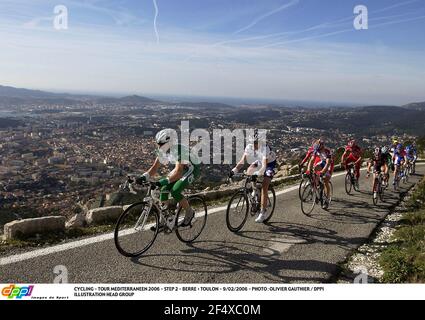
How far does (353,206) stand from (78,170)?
2369cm

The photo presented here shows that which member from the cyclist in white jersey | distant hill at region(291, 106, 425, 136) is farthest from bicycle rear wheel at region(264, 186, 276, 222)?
distant hill at region(291, 106, 425, 136)

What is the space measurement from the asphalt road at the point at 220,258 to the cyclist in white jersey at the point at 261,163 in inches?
25.3

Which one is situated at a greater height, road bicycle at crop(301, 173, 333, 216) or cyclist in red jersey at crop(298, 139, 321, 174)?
cyclist in red jersey at crop(298, 139, 321, 174)

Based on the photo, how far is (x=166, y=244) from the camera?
6.77 metres

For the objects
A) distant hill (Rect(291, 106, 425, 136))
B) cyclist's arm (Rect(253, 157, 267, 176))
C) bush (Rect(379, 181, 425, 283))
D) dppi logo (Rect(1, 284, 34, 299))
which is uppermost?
distant hill (Rect(291, 106, 425, 136))

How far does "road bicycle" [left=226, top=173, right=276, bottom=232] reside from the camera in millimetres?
7926

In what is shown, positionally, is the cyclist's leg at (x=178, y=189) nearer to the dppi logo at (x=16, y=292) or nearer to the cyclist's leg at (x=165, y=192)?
the cyclist's leg at (x=165, y=192)

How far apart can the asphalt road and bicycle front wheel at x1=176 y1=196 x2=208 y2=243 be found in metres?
0.17

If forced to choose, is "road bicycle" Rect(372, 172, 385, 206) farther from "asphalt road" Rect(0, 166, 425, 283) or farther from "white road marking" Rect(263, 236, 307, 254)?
"white road marking" Rect(263, 236, 307, 254)

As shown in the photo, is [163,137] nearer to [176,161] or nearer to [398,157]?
[176,161]

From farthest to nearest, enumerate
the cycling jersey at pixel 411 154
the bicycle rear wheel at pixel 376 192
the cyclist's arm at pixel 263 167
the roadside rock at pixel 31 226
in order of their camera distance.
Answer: the cycling jersey at pixel 411 154
the bicycle rear wheel at pixel 376 192
the cyclist's arm at pixel 263 167
the roadside rock at pixel 31 226

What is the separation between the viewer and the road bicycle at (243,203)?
7.93 meters

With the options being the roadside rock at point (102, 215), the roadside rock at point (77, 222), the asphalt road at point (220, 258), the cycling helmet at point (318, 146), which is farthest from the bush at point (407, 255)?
the roadside rock at point (77, 222)
